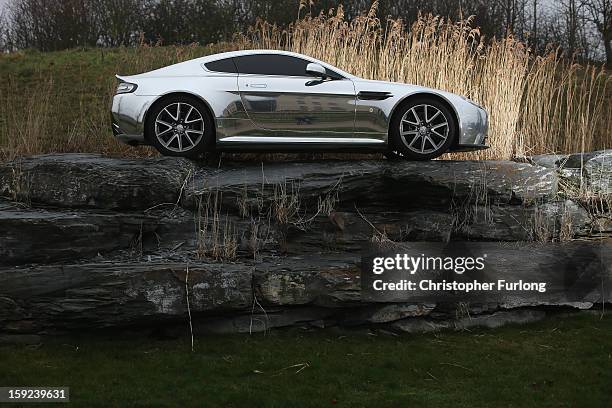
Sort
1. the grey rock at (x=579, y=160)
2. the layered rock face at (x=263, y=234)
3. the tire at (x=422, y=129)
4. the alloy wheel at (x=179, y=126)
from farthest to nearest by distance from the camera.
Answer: the grey rock at (x=579, y=160)
the tire at (x=422, y=129)
the alloy wheel at (x=179, y=126)
the layered rock face at (x=263, y=234)

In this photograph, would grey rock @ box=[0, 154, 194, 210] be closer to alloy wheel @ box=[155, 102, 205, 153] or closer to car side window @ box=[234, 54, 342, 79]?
alloy wheel @ box=[155, 102, 205, 153]

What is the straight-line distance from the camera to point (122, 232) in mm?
7352

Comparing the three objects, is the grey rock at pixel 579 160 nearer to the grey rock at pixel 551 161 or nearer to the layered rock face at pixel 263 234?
the grey rock at pixel 551 161

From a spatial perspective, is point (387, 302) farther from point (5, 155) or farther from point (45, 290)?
point (5, 155)

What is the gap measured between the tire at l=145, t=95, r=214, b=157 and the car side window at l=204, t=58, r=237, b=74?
1.46 ft

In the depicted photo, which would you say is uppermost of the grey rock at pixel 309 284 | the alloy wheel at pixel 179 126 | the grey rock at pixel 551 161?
the alloy wheel at pixel 179 126

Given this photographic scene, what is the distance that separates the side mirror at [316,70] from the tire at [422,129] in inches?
35.6

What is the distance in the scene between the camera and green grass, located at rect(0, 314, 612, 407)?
16.7ft

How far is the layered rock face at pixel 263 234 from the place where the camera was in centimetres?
650

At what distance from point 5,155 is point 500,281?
237 inches

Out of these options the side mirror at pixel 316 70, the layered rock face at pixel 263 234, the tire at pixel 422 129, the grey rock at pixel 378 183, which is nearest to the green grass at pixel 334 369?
the layered rock face at pixel 263 234

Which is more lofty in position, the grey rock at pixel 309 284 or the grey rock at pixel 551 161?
the grey rock at pixel 551 161

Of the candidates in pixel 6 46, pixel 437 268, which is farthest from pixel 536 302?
pixel 6 46

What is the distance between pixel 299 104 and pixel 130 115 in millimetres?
1770
